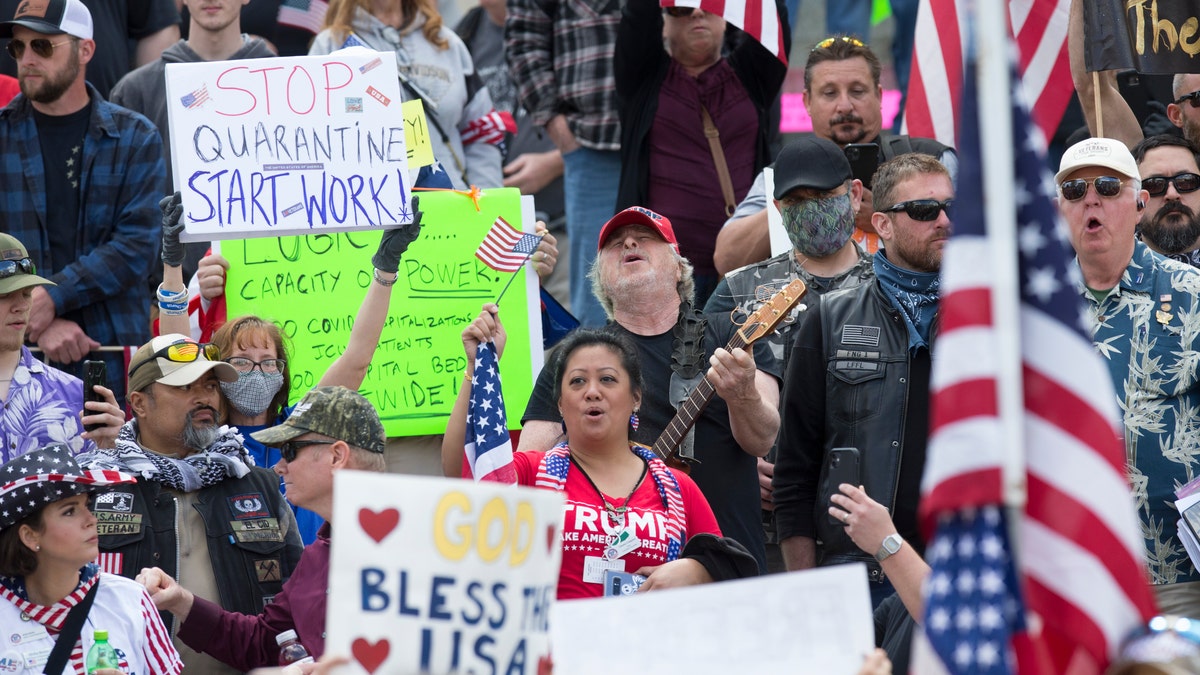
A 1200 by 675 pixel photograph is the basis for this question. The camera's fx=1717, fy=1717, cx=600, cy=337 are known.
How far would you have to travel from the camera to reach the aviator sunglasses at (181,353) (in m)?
6.55

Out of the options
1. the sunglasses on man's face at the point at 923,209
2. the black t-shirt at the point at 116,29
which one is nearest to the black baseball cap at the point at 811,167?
the sunglasses on man's face at the point at 923,209

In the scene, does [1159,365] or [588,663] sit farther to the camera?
[1159,365]

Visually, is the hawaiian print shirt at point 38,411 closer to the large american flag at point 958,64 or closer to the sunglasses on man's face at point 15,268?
the sunglasses on man's face at point 15,268

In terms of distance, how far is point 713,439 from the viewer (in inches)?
257

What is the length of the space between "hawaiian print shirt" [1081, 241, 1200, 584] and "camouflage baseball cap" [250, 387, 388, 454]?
2.63m

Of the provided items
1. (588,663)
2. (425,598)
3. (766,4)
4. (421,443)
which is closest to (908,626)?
(588,663)

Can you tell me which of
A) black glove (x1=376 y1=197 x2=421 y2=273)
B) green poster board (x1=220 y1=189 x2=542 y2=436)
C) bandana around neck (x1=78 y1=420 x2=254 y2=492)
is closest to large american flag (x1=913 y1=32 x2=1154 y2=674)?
bandana around neck (x1=78 y1=420 x2=254 y2=492)

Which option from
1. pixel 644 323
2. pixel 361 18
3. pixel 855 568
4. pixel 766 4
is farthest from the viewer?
pixel 361 18

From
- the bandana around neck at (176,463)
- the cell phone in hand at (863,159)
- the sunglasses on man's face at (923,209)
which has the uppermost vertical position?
the cell phone in hand at (863,159)

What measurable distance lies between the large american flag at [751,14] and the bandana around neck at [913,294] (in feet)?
7.47

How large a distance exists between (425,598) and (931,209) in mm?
3386

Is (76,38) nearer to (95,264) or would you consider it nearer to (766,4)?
(95,264)

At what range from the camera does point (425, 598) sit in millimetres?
3646

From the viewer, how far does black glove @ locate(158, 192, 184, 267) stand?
693 centimetres
